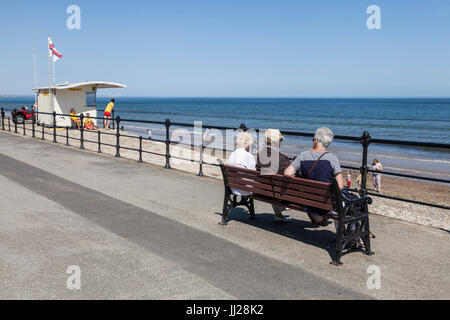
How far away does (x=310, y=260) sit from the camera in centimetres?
493

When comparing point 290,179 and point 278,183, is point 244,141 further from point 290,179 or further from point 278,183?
point 290,179

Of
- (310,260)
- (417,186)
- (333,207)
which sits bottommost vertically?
(417,186)

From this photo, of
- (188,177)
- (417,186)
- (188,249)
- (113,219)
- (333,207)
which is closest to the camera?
(333,207)

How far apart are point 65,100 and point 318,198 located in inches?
949

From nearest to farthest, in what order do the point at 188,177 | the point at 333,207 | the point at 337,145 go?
the point at 333,207 → the point at 188,177 → the point at 337,145

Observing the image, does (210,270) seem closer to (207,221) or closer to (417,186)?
(207,221)

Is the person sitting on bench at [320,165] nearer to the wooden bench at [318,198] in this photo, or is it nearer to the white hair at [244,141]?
the wooden bench at [318,198]

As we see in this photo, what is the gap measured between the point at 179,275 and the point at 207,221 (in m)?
2.09

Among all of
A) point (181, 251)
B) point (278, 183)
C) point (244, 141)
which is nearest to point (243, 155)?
point (244, 141)

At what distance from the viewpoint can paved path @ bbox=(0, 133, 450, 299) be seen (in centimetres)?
413

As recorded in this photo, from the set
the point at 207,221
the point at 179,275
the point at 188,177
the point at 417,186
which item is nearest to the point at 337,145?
the point at 417,186

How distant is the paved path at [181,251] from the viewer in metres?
4.13

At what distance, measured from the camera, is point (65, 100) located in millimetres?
26391

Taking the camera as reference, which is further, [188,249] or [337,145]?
[337,145]
